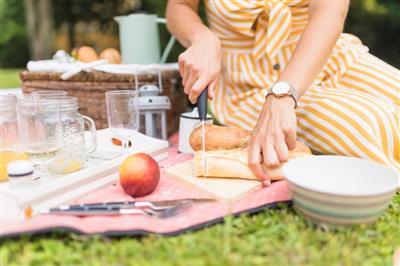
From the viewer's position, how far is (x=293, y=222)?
0.94m

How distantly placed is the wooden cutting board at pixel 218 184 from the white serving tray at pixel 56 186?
0.18 m

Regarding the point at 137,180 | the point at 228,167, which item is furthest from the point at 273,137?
the point at 137,180

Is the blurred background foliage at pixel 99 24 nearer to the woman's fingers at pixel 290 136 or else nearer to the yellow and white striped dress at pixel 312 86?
the yellow and white striped dress at pixel 312 86

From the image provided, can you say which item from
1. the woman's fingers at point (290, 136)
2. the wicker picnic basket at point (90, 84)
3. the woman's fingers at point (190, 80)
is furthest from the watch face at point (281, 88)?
the wicker picnic basket at point (90, 84)

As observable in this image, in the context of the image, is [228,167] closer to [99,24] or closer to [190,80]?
[190,80]

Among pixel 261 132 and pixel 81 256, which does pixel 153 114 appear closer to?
pixel 261 132

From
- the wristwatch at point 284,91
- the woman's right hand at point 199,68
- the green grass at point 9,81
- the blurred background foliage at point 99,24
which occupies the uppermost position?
the woman's right hand at point 199,68

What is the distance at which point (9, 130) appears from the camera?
1117mm

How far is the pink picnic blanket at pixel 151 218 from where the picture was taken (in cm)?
87

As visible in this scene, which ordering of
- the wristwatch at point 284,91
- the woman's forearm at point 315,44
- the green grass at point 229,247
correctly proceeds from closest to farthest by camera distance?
the green grass at point 229,247 → the wristwatch at point 284,91 → the woman's forearm at point 315,44

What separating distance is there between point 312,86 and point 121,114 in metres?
0.74

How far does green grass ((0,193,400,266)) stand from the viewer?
79 centimetres

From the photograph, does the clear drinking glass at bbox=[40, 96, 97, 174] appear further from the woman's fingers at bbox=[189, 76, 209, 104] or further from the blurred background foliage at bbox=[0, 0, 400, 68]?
the blurred background foliage at bbox=[0, 0, 400, 68]

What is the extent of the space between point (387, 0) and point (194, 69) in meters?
6.50
